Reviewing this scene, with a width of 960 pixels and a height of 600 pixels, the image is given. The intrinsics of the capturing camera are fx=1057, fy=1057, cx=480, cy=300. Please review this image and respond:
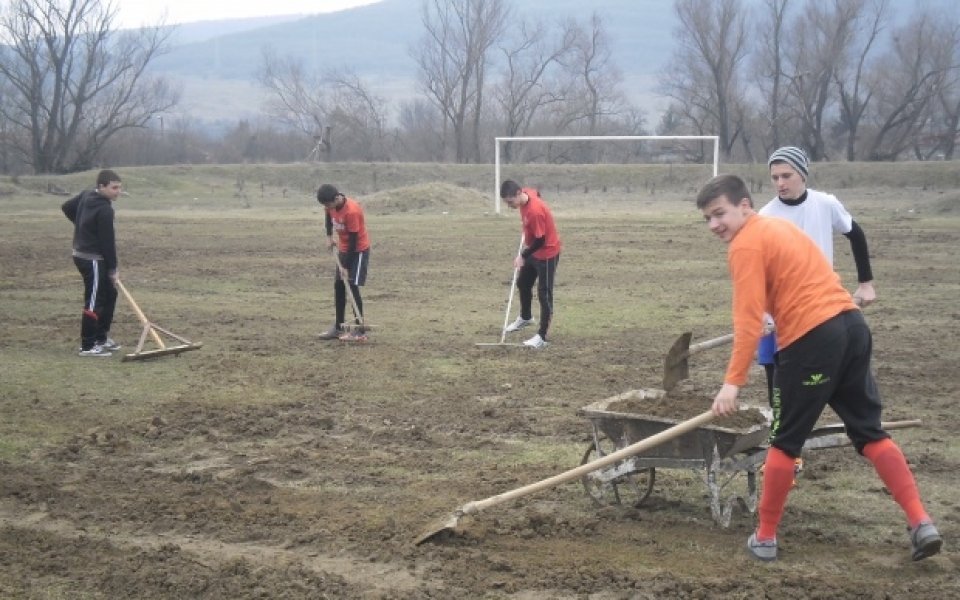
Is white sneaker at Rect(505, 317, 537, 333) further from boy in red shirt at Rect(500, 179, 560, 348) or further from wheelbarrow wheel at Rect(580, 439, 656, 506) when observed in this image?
wheelbarrow wheel at Rect(580, 439, 656, 506)

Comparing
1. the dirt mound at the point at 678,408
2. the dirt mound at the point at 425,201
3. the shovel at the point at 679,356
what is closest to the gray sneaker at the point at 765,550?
the dirt mound at the point at 678,408

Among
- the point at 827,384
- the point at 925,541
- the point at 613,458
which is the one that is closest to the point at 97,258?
the point at 613,458

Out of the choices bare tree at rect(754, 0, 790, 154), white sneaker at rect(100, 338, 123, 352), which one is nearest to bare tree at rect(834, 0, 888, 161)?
bare tree at rect(754, 0, 790, 154)

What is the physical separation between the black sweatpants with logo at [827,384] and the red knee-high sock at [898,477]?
0.22ft

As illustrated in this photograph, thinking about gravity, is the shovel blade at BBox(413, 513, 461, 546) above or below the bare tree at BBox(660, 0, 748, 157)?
below

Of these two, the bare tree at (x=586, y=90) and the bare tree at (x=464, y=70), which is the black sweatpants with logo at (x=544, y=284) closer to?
the bare tree at (x=464, y=70)

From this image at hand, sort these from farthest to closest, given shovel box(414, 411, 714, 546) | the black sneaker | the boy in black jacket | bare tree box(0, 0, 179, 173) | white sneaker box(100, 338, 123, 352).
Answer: bare tree box(0, 0, 179, 173) < the black sneaker < white sneaker box(100, 338, 123, 352) < the boy in black jacket < shovel box(414, 411, 714, 546)

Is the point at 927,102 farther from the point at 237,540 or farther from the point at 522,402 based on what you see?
the point at 237,540

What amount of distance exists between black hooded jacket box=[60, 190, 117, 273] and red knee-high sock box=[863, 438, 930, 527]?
824 cm

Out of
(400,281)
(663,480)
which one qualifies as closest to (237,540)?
(663,480)

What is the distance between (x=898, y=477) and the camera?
17.2 ft

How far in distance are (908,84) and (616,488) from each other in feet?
188

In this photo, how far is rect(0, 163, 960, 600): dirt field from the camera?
5.29 meters

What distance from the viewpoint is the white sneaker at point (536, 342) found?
1162 cm
